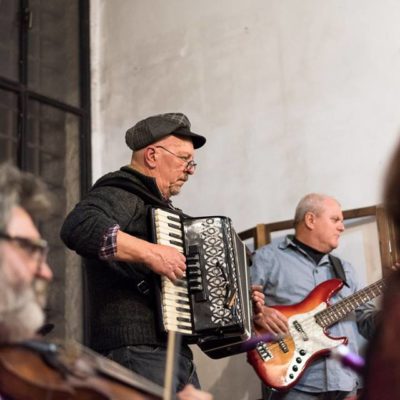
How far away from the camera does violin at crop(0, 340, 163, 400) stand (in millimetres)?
1653

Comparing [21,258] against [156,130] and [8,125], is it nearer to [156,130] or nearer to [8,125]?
[156,130]

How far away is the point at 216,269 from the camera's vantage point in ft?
10.8

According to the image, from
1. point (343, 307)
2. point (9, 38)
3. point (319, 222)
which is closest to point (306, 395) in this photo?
point (343, 307)

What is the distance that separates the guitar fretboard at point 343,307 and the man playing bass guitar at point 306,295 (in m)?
0.04

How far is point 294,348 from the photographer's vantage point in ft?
13.8

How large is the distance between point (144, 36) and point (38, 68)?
2.75 feet

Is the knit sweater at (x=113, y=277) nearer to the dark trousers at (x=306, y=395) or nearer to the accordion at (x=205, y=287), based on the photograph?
the accordion at (x=205, y=287)

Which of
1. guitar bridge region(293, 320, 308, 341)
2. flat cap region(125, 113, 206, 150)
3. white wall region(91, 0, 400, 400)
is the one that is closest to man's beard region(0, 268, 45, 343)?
flat cap region(125, 113, 206, 150)

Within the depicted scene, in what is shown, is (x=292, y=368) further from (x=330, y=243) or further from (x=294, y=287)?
(x=330, y=243)

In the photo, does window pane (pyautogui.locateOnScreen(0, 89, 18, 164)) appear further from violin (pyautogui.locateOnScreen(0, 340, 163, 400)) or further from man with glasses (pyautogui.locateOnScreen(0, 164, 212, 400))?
violin (pyautogui.locateOnScreen(0, 340, 163, 400))

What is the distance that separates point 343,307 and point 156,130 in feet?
4.74

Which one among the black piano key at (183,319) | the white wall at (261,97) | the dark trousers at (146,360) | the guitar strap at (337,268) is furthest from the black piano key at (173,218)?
the white wall at (261,97)

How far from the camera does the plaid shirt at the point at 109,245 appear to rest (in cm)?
301

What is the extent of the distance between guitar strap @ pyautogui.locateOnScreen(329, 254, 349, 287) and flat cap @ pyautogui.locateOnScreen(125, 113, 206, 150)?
1.29m
